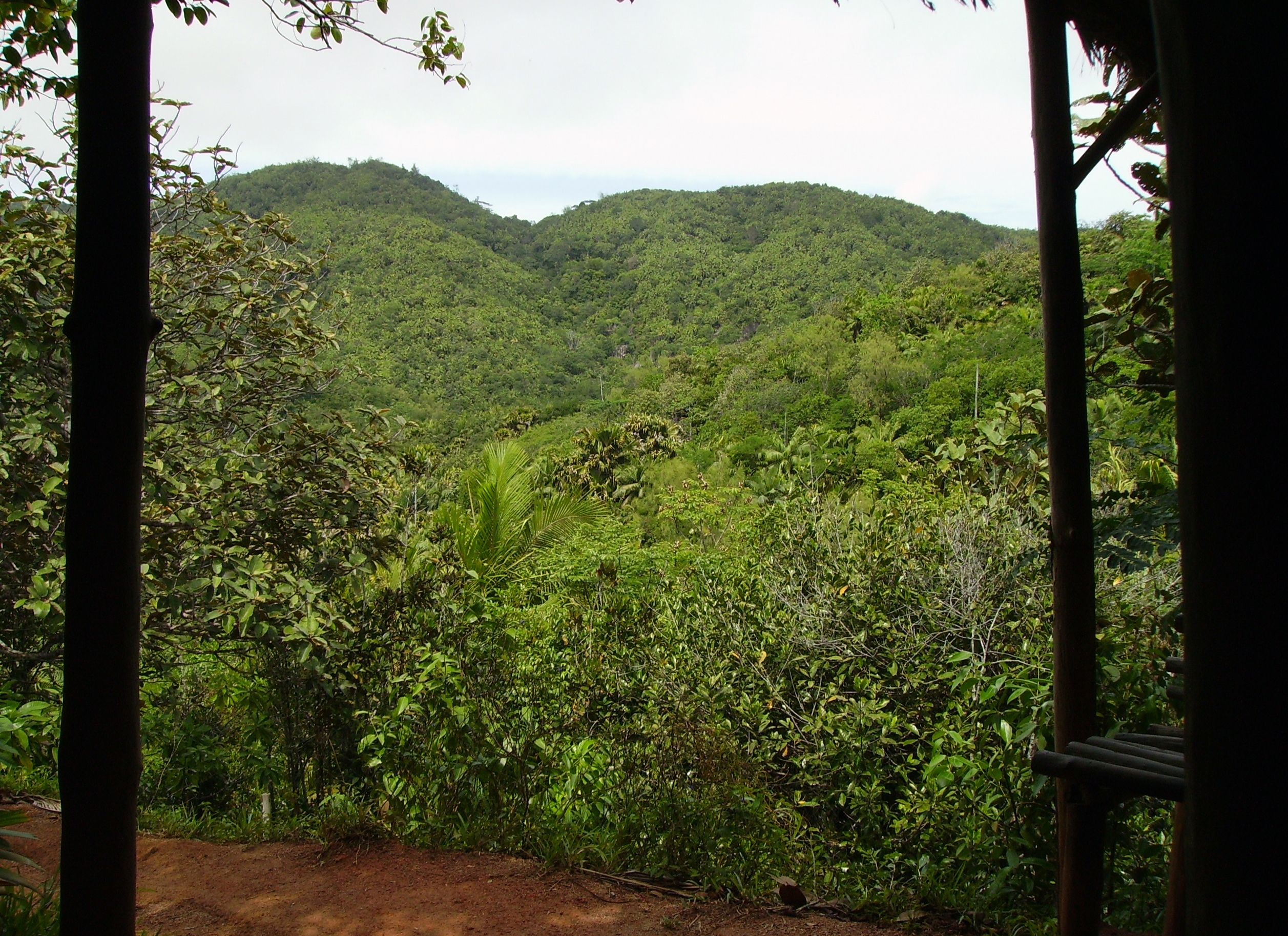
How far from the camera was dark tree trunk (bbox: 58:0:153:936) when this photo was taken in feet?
3.48

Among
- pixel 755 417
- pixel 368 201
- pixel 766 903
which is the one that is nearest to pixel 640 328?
pixel 368 201

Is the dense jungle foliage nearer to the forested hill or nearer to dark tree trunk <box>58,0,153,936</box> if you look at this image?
dark tree trunk <box>58,0,153,936</box>

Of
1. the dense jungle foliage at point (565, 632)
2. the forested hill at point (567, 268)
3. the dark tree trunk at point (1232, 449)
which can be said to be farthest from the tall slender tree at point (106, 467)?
the forested hill at point (567, 268)

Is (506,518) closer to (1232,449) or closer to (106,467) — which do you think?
(106,467)

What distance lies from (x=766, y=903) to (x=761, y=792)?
0.47 meters

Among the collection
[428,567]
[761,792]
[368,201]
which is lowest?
[761,792]

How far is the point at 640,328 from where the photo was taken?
208 feet

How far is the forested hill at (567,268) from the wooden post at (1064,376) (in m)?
39.0

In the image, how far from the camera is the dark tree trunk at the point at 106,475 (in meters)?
1.06

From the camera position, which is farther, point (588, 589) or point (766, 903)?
point (588, 589)

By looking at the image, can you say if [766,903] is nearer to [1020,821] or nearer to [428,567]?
[1020,821]

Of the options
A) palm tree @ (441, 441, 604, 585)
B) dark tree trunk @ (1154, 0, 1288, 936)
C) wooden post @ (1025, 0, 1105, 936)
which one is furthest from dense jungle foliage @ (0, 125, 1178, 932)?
dark tree trunk @ (1154, 0, 1288, 936)

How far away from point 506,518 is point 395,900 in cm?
357

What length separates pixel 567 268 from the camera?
228 feet
